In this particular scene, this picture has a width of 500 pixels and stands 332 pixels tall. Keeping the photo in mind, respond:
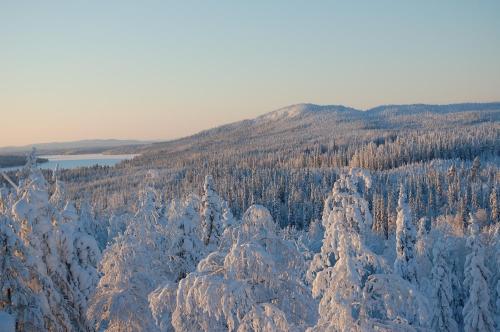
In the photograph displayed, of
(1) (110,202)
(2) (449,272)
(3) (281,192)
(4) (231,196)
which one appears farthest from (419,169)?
(2) (449,272)

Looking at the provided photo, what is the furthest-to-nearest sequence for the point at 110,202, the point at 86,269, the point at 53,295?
the point at 110,202, the point at 86,269, the point at 53,295

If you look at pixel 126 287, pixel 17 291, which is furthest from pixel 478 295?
pixel 17 291

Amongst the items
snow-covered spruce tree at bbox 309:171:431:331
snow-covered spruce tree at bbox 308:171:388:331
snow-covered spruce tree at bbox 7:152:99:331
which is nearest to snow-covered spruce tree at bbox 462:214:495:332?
snow-covered spruce tree at bbox 308:171:388:331

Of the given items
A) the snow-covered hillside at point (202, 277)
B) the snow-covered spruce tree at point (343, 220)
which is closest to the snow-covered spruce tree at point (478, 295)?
the snow-covered hillside at point (202, 277)

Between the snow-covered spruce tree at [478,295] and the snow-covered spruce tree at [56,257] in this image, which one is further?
the snow-covered spruce tree at [478,295]

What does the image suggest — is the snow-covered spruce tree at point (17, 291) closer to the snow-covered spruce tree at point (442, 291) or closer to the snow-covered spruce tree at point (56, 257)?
the snow-covered spruce tree at point (56, 257)

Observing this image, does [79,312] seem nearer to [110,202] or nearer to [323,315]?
[323,315]

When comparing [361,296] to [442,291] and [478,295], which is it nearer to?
[442,291]

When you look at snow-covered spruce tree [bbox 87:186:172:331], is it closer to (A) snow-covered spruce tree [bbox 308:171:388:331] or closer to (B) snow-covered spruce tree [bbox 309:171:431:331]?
(A) snow-covered spruce tree [bbox 308:171:388:331]
